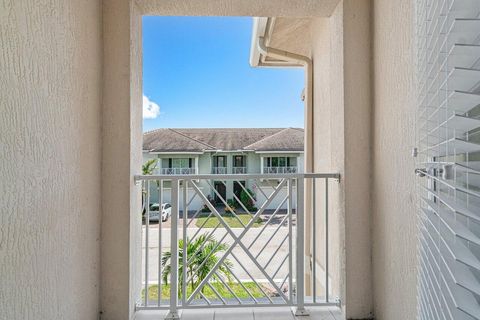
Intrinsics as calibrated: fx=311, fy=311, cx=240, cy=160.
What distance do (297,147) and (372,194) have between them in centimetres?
1073

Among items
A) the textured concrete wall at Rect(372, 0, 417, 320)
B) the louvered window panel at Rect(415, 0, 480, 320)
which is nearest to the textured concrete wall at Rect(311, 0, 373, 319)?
the textured concrete wall at Rect(372, 0, 417, 320)

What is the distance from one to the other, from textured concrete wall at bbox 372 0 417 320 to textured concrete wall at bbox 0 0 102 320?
5.64 feet

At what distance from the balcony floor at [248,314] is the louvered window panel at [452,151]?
1123 millimetres

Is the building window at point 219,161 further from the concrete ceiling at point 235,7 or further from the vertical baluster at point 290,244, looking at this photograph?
A: the concrete ceiling at point 235,7

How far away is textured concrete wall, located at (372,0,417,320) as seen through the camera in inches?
61.4

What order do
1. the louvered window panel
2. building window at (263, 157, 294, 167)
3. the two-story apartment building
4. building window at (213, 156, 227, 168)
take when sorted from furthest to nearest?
building window at (263, 157, 294, 167), building window at (213, 156, 227, 168), the two-story apartment building, the louvered window panel

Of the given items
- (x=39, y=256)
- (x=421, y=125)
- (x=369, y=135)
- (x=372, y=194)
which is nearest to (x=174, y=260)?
(x=39, y=256)

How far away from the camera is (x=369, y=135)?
2074mm

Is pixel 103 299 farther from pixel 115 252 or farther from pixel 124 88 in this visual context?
pixel 124 88

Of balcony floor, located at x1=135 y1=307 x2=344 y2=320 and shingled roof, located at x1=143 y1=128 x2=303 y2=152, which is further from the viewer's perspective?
shingled roof, located at x1=143 y1=128 x2=303 y2=152

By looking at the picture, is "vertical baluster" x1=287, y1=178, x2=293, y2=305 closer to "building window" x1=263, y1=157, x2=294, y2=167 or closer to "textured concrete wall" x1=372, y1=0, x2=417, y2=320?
"textured concrete wall" x1=372, y1=0, x2=417, y2=320

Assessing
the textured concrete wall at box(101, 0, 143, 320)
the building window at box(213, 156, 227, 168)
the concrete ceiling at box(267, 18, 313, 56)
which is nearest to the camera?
the textured concrete wall at box(101, 0, 143, 320)

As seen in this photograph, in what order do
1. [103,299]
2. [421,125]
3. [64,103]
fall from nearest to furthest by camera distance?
[421,125] → [64,103] → [103,299]

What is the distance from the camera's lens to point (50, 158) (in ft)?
4.73
